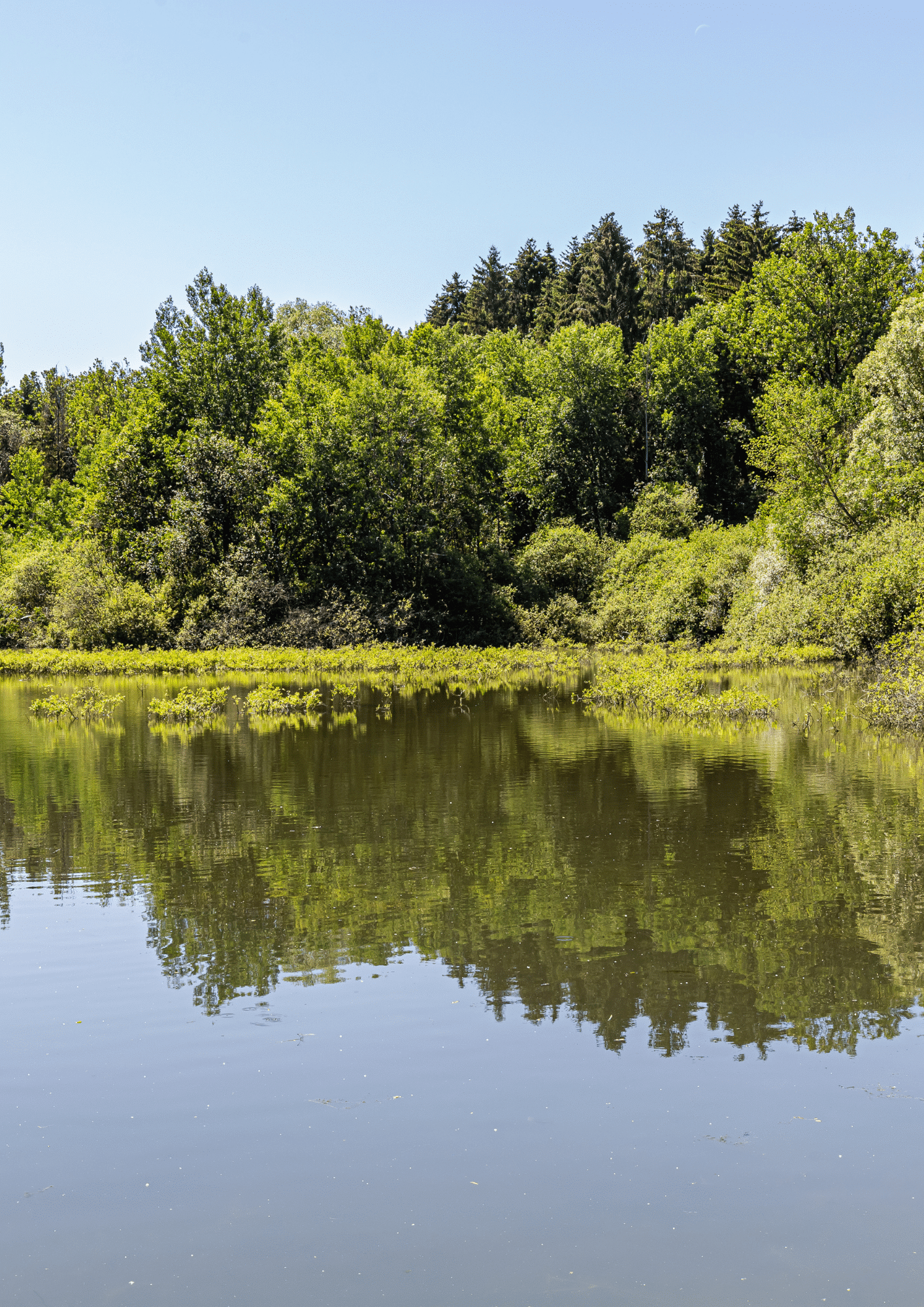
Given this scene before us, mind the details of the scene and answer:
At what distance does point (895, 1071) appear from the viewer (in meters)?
7.13

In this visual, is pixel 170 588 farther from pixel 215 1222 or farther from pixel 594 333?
pixel 215 1222

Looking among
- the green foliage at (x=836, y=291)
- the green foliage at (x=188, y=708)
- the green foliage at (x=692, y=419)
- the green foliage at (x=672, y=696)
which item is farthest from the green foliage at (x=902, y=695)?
the green foliage at (x=692, y=419)

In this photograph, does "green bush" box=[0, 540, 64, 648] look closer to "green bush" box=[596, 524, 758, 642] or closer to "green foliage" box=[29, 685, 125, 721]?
"green foliage" box=[29, 685, 125, 721]

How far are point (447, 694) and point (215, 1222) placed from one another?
30521 mm

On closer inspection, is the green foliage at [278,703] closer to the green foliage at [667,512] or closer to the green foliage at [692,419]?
the green foliage at [667,512]

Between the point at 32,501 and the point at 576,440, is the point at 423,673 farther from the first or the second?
the point at 32,501

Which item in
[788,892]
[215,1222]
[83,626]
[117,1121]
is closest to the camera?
[215,1222]

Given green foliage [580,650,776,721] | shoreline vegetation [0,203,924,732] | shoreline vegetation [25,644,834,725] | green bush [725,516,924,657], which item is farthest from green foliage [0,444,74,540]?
green foliage [580,650,776,721]

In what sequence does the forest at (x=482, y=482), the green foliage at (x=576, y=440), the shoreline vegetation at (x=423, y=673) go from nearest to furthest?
the shoreline vegetation at (x=423, y=673) → the forest at (x=482, y=482) → the green foliage at (x=576, y=440)

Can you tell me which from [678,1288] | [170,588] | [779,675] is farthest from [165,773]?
[170,588]

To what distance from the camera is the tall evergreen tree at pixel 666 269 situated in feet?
287

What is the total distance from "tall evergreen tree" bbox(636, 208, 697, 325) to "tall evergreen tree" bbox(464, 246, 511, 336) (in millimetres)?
12807

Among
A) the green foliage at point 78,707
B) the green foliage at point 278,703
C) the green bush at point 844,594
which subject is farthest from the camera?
the green bush at point 844,594

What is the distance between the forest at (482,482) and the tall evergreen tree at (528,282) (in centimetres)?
2404
